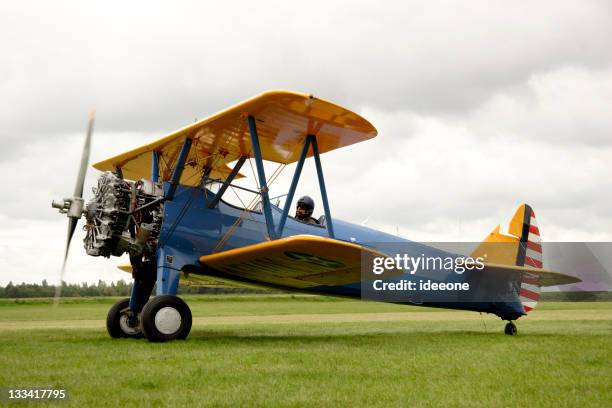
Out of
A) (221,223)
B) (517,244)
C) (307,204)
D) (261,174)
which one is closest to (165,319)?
(221,223)

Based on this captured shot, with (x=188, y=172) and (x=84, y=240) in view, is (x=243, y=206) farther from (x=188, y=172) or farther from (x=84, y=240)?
(x=84, y=240)

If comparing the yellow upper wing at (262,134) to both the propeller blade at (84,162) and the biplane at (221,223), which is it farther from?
the propeller blade at (84,162)

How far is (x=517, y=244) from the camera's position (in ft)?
43.2

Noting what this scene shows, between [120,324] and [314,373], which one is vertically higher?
[120,324]

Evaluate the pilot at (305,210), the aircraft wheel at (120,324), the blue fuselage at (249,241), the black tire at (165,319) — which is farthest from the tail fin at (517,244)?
the aircraft wheel at (120,324)

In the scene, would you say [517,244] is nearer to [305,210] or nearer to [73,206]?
[305,210]

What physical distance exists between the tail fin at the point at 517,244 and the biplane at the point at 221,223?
0.90 meters

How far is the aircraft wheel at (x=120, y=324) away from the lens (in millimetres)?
10344

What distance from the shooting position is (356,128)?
10.0 meters

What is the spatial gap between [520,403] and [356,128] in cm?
609

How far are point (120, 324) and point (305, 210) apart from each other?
12.2 feet

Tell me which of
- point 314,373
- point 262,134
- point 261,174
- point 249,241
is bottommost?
point 314,373

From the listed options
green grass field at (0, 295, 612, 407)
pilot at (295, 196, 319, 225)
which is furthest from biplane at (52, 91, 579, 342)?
green grass field at (0, 295, 612, 407)

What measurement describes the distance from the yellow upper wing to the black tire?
259 centimetres
